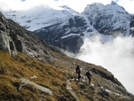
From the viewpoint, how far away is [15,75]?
128ft

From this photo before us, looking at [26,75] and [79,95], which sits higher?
[26,75]

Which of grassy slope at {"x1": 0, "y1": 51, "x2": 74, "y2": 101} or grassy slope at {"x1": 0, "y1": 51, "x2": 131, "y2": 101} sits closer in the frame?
grassy slope at {"x1": 0, "y1": 51, "x2": 74, "y2": 101}

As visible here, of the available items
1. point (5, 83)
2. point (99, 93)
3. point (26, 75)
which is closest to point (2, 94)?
point (5, 83)

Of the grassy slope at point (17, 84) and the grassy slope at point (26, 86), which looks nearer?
the grassy slope at point (17, 84)

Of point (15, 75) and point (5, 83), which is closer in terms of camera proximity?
point (5, 83)

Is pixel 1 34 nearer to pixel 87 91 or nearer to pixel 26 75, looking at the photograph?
pixel 26 75

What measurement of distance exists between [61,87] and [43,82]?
12.4ft

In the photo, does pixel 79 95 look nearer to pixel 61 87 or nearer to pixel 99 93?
pixel 61 87

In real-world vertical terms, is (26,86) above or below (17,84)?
below

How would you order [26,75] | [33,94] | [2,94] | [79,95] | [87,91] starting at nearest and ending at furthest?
[2,94] → [33,94] → [26,75] → [79,95] → [87,91]

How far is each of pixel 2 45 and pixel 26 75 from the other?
710 centimetres

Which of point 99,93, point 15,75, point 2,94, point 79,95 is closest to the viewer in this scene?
point 2,94

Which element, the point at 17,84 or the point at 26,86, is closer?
the point at 17,84

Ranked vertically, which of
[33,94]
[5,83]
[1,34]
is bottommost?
[33,94]
